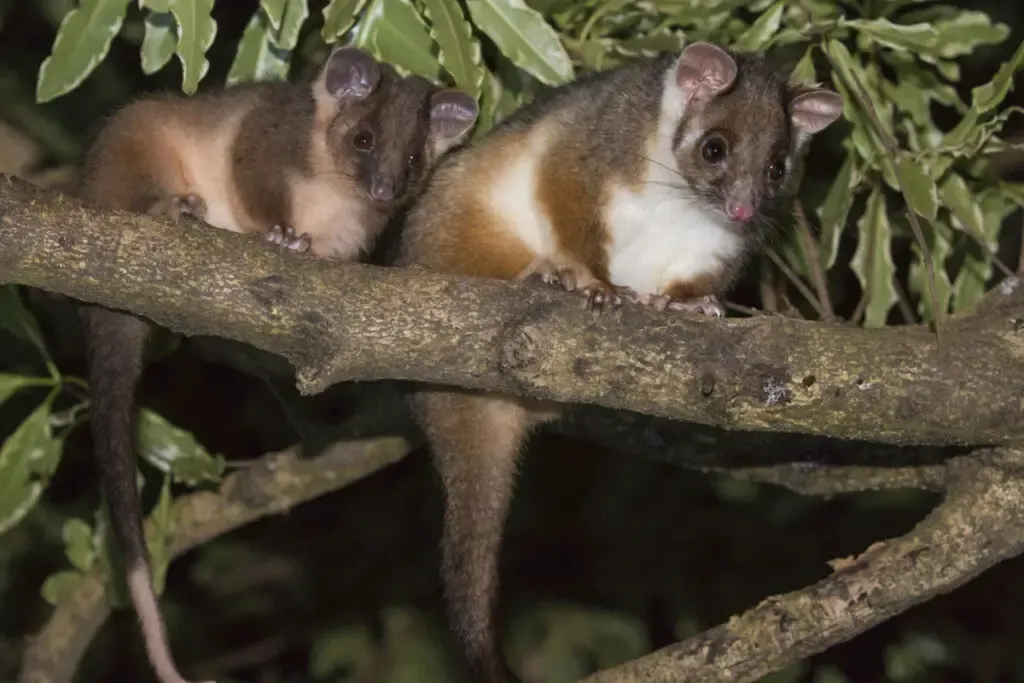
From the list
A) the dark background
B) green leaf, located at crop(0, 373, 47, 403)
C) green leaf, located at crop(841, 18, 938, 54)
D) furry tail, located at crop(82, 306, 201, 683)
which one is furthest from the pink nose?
green leaf, located at crop(0, 373, 47, 403)

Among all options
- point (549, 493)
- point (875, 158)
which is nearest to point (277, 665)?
point (549, 493)

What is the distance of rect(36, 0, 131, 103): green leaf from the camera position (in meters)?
2.78

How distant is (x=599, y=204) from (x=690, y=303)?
0.32 meters

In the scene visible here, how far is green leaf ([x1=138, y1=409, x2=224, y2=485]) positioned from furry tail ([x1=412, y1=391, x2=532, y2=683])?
841 millimetres

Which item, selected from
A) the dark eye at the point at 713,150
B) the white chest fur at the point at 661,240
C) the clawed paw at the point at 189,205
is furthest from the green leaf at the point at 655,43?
the clawed paw at the point at 189,205

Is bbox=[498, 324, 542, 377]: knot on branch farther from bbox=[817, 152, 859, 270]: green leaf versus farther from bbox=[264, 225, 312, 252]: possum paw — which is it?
bbox=[817, 152, 859, 270]: green leaf

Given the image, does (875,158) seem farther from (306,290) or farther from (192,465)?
(192,465)

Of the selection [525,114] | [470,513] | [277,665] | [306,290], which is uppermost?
[306,290]

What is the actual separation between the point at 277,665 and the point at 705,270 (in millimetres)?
3064

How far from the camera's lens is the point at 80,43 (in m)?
2.80

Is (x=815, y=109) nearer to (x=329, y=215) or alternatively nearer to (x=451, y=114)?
(x=451, y=114)

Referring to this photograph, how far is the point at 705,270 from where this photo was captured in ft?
10.8

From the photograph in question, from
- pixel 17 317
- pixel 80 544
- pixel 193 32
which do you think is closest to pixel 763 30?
pixel 193 32

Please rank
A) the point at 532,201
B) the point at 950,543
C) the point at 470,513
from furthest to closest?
the point at 532,201, the point at 470,513, the point at 950,543
